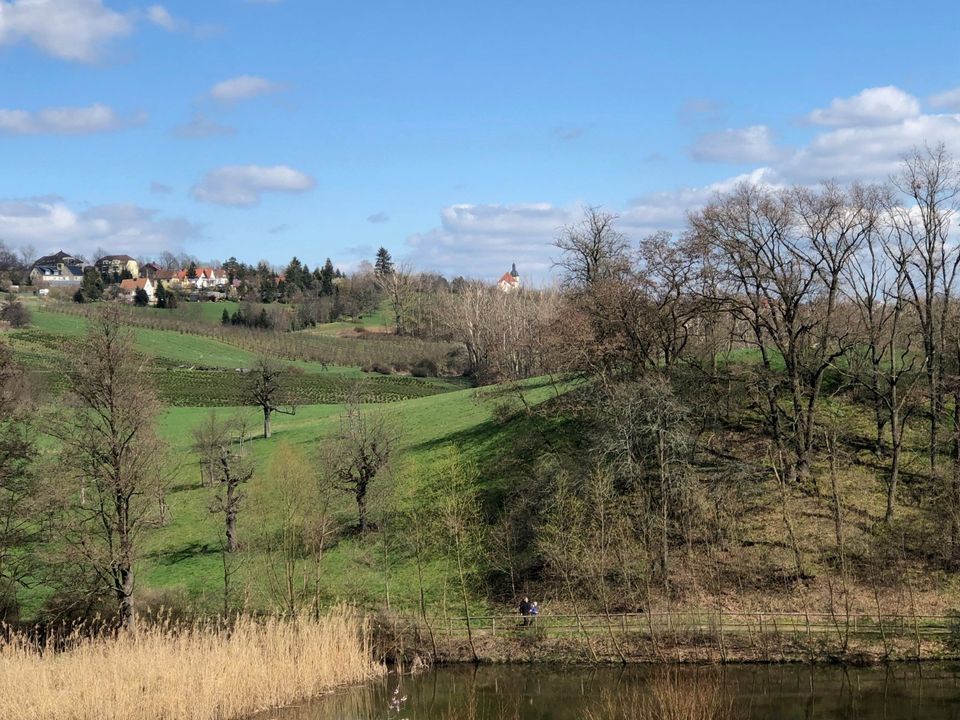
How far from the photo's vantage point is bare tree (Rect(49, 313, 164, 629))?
29.6 meters

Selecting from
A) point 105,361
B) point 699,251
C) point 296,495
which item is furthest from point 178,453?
point 699,251

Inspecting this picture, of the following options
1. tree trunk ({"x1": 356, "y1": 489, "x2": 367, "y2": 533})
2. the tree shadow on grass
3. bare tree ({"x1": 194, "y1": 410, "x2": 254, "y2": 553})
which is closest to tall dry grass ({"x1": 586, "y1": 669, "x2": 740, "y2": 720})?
tree trunk ({"x1": 356, "y1": 489, "x2": 367, "y2": 533})

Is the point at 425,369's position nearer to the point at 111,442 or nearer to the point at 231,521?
the point at 231,521

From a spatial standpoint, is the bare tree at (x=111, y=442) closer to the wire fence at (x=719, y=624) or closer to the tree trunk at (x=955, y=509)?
the wire fence at (x=719, y=624)

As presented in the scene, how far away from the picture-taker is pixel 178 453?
61.6 meters

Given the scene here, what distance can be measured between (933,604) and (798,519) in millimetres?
6252

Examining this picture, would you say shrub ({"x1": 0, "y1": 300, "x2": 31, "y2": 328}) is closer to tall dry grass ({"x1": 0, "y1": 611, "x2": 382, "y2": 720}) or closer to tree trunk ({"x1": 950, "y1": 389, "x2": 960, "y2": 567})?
tall dry grass ({"x1": 0, "y1": 611, "x2": 382, "y2": 720})

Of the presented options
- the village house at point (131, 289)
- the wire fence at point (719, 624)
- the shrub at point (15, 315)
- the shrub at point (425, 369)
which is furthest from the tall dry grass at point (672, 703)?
the village house at point (131, 289)

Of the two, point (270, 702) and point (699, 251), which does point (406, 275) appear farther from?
point (270, 702)

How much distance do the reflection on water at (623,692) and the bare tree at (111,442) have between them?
9707 millimetres

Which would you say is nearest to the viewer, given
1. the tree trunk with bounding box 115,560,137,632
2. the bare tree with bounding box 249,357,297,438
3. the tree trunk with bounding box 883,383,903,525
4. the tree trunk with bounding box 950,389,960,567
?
the tree trunk with bounding box 115,560,137,632

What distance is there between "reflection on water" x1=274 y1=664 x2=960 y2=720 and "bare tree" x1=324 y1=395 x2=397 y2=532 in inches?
575

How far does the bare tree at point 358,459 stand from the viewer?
146ft


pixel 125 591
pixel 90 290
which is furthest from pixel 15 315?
pixel 125 591
